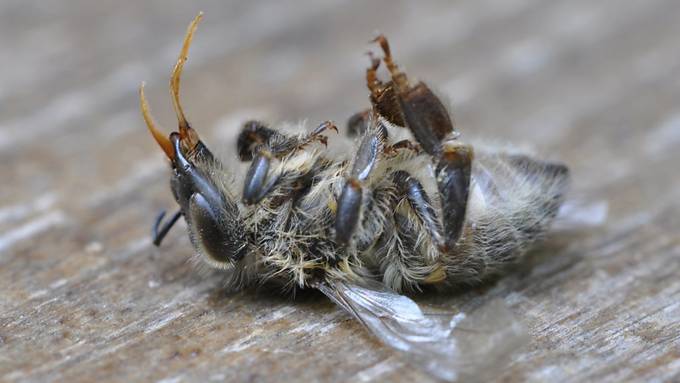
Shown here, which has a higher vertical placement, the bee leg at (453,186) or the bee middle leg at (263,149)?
the bee middle leg at (263,149)

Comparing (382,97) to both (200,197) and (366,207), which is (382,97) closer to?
(366,207)

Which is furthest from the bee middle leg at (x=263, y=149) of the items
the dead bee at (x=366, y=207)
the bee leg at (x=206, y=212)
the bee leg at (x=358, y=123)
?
the bee leg at (x=358, y=123)

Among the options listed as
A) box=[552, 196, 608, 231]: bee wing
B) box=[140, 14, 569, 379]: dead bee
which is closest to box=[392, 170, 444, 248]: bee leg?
box=[140, 14, 569, 379]: dead bee

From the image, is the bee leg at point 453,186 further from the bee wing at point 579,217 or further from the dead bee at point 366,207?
the bee wing at point 579,217

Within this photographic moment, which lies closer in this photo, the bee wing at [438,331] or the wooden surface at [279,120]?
the bee wing at [438,331]

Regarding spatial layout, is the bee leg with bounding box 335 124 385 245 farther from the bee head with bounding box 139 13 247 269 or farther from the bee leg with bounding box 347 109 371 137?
the bee head with bounding box 139 13 247 269

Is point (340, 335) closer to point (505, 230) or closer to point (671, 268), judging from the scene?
point (505, 230)

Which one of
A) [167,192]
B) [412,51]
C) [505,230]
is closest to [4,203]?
[167,192]

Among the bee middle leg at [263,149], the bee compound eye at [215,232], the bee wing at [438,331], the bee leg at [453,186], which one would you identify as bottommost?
the bee wing at [438,331]
